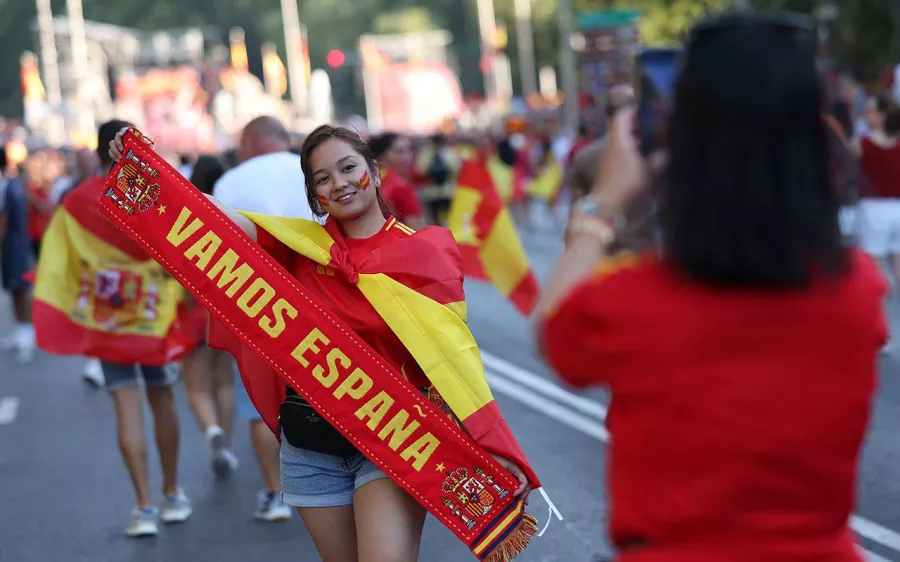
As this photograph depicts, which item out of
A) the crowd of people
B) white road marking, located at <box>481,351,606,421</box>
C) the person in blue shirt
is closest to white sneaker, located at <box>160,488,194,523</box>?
white road marking, located at <box>481,351,606,421</box>

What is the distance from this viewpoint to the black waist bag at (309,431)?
409 centimetres

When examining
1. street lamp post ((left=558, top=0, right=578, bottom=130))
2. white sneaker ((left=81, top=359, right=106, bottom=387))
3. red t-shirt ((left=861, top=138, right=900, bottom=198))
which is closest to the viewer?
red t-shirt ((left=861, top=138, right=900, bottom=198))

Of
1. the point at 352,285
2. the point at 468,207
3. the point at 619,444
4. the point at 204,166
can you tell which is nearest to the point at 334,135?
the point at 352,285

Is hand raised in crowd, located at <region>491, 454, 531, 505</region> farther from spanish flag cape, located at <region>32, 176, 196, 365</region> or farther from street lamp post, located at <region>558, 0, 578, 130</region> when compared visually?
street lamp post, located at <region>558, 0, 578, 130</region>

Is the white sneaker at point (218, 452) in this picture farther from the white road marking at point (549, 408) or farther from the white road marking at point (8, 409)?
the white road marking at point (8, 409)

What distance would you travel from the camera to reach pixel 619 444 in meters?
2.37

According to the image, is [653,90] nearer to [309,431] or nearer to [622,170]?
[309,431]

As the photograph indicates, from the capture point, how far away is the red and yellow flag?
39.3 feet

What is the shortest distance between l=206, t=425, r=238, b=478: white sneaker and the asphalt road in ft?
0.22

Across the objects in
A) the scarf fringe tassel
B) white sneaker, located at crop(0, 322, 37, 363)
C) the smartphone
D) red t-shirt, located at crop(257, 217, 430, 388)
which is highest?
the smartphone

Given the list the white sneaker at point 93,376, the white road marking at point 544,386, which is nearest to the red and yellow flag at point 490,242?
the white road marking at point 544,386

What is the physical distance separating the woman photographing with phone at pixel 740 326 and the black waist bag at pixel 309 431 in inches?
72.3

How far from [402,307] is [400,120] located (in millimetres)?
73732

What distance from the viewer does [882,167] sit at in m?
11.0
